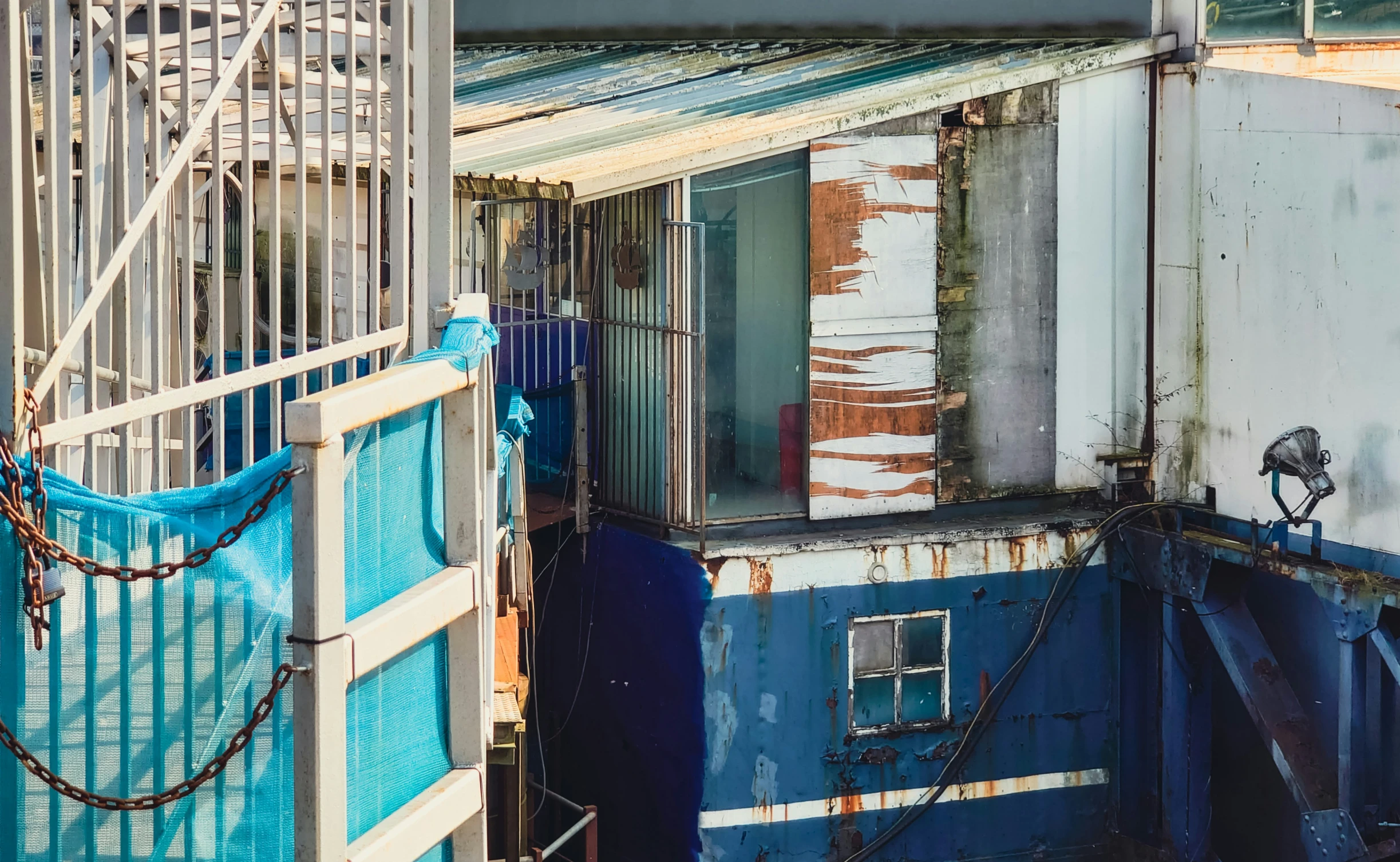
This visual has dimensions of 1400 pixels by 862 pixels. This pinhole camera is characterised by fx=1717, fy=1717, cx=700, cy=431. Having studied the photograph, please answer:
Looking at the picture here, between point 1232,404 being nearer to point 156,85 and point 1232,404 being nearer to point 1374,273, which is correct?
point 1374,273

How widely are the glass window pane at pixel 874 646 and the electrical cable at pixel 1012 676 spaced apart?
0.80 m

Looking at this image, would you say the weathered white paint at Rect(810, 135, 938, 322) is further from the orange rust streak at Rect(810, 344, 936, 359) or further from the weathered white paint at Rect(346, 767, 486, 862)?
the weathered white paint at Rect(346, 767, 486, 862)

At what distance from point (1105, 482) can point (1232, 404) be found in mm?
1110

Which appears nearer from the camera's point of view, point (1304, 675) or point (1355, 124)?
point (1355, 124)

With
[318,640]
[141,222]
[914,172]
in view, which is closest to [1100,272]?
[914,172]

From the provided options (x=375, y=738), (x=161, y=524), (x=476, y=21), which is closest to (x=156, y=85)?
(x=161, y=524)

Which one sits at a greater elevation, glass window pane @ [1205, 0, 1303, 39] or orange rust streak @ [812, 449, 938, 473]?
glass window pane @ [1205, 0, 1303, 39]

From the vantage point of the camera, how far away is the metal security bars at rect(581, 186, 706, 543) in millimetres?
11695

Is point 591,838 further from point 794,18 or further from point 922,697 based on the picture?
point 794,18

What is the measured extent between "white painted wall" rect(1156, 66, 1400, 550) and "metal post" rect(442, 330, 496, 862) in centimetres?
747

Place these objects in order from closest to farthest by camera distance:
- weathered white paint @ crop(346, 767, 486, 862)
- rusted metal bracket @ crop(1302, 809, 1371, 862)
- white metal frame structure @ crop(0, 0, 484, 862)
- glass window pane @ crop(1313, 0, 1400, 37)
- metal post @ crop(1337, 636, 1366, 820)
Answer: white metal frame structure @ crop(0, 0, 484, 862)
weathered white paint @ crop(346, 767, 486, 862)
rusted metal bracket @ crop(1302, 809, 1371, 862)
metal post @ crop(1337, 636, 1366, 820)
glass window pane @ crop(1313, 0, 1400, 37)

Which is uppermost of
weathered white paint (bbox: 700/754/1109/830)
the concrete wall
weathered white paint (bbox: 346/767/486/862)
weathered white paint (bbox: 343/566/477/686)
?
the concrete wall

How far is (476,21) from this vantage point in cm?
1662

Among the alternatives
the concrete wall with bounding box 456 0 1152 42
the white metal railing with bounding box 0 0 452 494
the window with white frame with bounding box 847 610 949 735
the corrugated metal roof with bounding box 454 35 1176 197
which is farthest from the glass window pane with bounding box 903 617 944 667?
the white metal railing with bounding box 0 0 452 494
